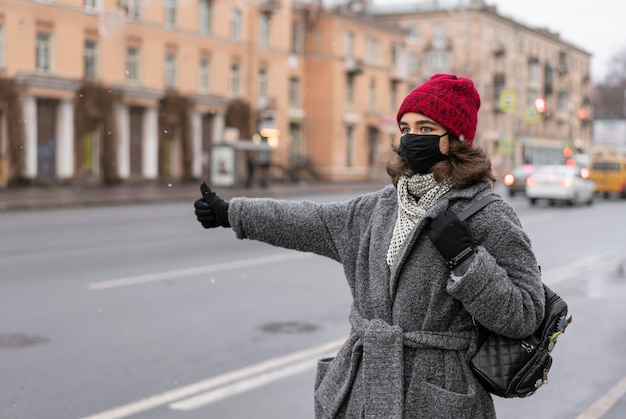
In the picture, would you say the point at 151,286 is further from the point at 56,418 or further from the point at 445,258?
the point at 445,258

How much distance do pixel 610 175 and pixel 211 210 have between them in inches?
1420

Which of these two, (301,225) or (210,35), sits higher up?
(210,35)

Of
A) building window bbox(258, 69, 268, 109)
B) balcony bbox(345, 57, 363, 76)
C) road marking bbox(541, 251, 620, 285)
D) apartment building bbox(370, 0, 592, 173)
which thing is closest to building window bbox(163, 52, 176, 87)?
building window bbox(258, 69, 268, 109)

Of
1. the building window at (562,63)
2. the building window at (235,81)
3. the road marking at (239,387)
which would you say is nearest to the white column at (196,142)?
the building window at (235,81)

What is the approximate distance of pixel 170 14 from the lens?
41531 millimetres

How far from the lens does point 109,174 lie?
126 feet

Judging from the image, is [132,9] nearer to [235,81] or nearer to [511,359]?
[235,81]

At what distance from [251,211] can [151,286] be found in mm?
7610

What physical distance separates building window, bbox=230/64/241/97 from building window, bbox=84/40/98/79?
9.41m

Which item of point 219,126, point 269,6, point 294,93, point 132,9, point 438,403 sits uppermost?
point 269,6

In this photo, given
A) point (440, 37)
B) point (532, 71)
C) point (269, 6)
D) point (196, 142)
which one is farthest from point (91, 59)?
point (440, 37)

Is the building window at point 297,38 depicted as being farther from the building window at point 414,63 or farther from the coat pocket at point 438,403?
the coat pocket at point 438,403

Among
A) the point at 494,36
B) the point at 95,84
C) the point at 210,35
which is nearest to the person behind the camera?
the point at 95,84

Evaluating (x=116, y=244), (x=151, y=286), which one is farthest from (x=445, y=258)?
(x=116, y=244)
